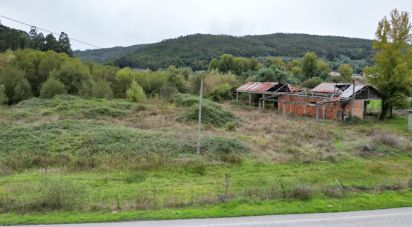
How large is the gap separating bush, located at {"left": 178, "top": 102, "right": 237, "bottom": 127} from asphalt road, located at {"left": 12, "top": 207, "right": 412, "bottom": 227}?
18.0m

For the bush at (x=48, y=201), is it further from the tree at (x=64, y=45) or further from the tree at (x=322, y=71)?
the tree at (x=322, y=71)

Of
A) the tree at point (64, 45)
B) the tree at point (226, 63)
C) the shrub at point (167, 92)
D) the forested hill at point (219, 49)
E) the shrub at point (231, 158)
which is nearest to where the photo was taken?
the shrub at point (231, 158)

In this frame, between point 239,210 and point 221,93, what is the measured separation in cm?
3778

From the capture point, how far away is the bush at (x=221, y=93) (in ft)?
153

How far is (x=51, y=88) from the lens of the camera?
3828cm

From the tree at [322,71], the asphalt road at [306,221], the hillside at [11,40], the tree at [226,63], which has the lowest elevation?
the asphalt road at [306,221]

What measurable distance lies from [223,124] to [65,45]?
45362mm

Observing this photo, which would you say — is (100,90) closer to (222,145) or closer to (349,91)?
(222,145)

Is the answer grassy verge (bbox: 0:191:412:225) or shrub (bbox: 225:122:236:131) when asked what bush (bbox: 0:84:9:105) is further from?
grassy verge (bbox: 0:191:412:225)

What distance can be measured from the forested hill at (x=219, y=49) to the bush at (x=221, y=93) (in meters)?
17.4

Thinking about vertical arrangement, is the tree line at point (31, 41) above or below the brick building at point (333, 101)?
above

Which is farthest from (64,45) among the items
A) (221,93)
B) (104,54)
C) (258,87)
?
(258,87)

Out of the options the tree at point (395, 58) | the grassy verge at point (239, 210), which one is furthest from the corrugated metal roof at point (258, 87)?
the grassy verge at point (239, 210)

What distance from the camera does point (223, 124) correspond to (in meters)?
27.2
